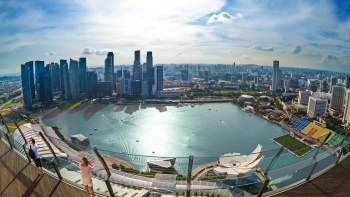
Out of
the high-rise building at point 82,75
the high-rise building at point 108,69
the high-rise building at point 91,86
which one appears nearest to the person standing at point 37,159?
the high-rise building at point 91,86

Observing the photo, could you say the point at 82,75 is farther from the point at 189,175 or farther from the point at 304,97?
the point at 189,175

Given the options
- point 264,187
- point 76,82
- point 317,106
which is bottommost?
point 317,106

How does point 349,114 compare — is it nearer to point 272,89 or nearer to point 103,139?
point 103,139

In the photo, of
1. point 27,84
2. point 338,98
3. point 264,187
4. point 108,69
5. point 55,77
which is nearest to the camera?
point 264,187

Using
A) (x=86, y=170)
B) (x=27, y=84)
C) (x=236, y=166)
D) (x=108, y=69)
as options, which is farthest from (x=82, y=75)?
(x=86, y=170)

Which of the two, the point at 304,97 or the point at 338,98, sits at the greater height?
the point at 338,98

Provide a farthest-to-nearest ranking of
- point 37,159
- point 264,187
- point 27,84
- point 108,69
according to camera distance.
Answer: point 108,69, point 27,84, point 37,159, point 264,187

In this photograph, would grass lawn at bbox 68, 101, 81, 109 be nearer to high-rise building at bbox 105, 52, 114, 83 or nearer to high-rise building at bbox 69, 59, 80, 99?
high-rise building at bbox 69, 59, 80, 99
